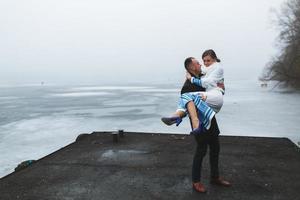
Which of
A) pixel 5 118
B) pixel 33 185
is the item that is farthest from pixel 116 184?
pixel 5 118

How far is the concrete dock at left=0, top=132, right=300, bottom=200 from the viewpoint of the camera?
4.36 metres

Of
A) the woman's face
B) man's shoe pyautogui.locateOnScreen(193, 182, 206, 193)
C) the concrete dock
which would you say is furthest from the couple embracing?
the concrete dock

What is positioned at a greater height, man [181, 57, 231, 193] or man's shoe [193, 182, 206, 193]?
man [181, 57, 231, 193]

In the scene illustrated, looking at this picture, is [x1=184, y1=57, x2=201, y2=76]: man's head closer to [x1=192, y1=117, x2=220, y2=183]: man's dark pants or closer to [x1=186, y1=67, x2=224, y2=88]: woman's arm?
[x1=186, y1=67, x2=224, y2=88]: woman's arm

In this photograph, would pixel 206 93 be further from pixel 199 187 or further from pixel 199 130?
pixel 199 187

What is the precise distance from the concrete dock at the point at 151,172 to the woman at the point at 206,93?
106 cm

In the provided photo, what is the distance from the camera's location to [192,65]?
13.3 feet

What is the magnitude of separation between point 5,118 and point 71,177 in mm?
18878

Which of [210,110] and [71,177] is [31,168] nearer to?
[71,177]

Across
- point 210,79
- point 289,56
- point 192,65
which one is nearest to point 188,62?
point 192,65

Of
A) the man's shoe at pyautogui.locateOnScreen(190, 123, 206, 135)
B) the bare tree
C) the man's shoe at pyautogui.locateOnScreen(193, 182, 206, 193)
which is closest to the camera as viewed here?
the man's shoe at pyautogui.locateOnScreen(190, 123, 206, 135)

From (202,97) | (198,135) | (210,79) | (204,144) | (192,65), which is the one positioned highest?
(192,65)

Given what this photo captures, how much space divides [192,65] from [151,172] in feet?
6.86

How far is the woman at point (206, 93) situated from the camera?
3973 millimetres
